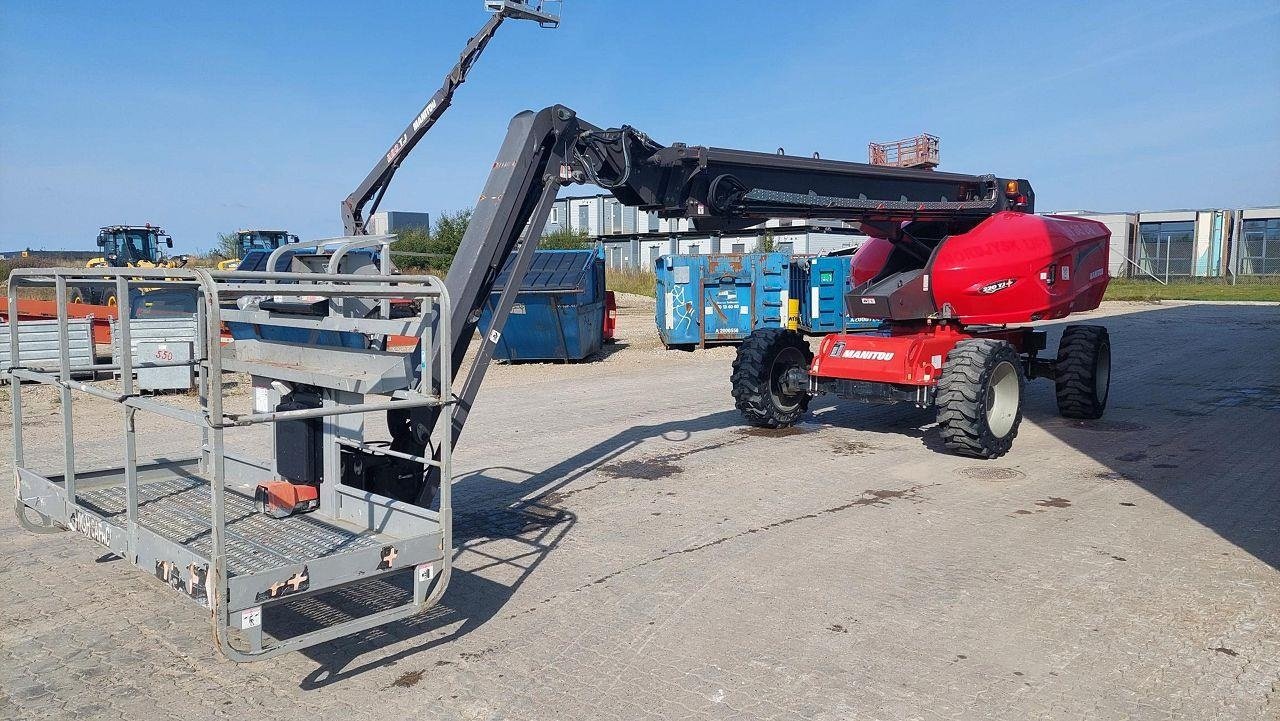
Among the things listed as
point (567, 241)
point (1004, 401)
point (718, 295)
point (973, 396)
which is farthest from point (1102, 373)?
point (567, 241)

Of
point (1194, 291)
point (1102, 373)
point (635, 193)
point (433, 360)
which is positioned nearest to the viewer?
point (433, 360)

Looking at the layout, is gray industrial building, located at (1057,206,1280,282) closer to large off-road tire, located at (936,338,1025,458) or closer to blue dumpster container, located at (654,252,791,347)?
blue dumpster container, located at (654,252,791,347)

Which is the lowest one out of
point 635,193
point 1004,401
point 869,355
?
point 1004,401

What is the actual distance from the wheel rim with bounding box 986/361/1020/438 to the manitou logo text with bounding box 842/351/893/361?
1.04 m

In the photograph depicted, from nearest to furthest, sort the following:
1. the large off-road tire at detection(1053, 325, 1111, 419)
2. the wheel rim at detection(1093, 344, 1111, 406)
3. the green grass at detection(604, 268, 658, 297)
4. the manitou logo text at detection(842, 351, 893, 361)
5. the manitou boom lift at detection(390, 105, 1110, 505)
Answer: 1. the manitou boom lift at detection(390, 105, 1110, 505)
2. the manitou logo text at detection(842, 351, 893, 361)
3. the large off-road tire at detection(1053, 325, 1111, 419)
4. the wheel rim at detection(1093, 344, 1111, 406)
5. the green grass at detection(604, 268, 658, 297)

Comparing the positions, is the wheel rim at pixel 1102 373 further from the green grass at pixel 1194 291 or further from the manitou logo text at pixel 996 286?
the green grass at pixel 1194 291

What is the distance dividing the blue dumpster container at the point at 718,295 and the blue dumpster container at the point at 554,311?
1979 mm

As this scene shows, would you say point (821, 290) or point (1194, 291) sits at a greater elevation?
point (1194, 291)

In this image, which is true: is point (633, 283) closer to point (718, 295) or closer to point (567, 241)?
point (567, 241)

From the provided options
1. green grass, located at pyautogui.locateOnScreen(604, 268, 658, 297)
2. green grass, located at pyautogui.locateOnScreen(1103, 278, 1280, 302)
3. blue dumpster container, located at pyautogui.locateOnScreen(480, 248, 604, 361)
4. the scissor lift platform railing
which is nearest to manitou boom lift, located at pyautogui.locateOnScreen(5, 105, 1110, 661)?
the scissor lift platform railing

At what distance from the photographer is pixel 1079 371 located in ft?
32.9

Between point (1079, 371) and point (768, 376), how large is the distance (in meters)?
3.54

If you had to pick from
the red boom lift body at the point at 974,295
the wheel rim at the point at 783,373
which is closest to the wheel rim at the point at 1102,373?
the red boom lift body at the point at 974,295

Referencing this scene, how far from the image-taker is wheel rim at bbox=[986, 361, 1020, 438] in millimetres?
8672
